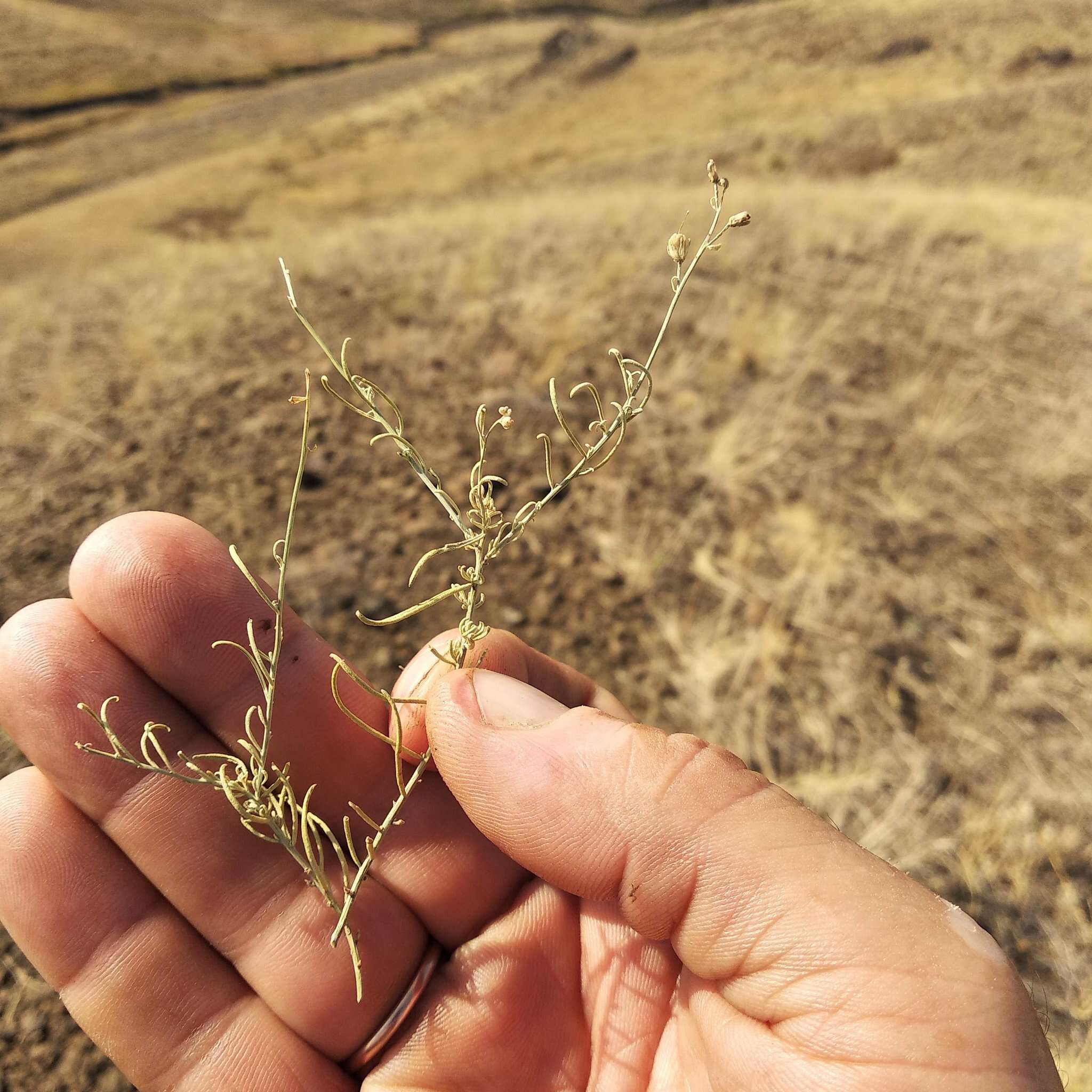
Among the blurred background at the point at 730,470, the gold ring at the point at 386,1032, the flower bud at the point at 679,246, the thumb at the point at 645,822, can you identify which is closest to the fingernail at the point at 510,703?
the thumb at the point at 645,822

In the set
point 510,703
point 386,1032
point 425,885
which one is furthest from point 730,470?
point 386,1032

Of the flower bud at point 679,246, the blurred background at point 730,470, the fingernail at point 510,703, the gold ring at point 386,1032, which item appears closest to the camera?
the flower bud at point 679,246

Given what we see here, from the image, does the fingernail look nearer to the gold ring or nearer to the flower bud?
the gold ring

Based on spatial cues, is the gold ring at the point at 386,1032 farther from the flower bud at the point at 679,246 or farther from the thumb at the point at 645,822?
the flower bud at the point at 679,246

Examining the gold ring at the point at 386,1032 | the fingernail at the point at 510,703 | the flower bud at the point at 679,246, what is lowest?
the gold ring at the point at 386,1032

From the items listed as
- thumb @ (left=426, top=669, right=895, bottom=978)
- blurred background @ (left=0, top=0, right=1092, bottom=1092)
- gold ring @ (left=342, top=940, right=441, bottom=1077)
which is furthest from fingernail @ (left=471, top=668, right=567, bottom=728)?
blurred background @ (left=0, top=0, right=1092, bottom=1092)

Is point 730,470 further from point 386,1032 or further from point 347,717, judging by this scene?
point 386,1032
